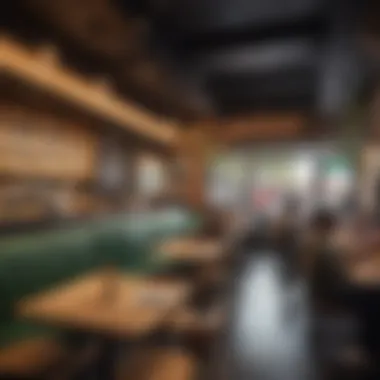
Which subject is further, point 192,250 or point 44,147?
point 192,250

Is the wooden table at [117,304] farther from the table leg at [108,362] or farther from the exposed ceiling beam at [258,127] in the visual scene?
the exposed ceiling beam at [258,127]

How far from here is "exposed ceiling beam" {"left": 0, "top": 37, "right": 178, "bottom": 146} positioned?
982mm

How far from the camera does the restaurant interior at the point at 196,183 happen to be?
1.05 m

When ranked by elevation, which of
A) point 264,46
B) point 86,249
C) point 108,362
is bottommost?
point 108,362

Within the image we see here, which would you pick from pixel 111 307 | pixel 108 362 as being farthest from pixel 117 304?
pixel 108 362

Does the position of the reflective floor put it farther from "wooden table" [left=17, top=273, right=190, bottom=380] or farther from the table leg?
the table leg

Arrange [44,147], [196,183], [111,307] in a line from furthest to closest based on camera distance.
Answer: [111,307] < [196,183] < [44,147]

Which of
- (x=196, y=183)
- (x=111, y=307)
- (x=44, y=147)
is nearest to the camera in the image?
(x=44, y=147)

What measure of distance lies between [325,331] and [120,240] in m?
0.69

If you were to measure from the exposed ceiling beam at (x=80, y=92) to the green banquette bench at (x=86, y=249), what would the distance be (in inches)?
10.8

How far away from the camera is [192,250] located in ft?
3.91

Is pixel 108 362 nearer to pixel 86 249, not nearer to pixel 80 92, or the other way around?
pixel 86 249

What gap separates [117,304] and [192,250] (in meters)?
0.38

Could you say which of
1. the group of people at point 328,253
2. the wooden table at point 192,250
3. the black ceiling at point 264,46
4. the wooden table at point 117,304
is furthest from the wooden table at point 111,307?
the black ceiling at point 264,46
